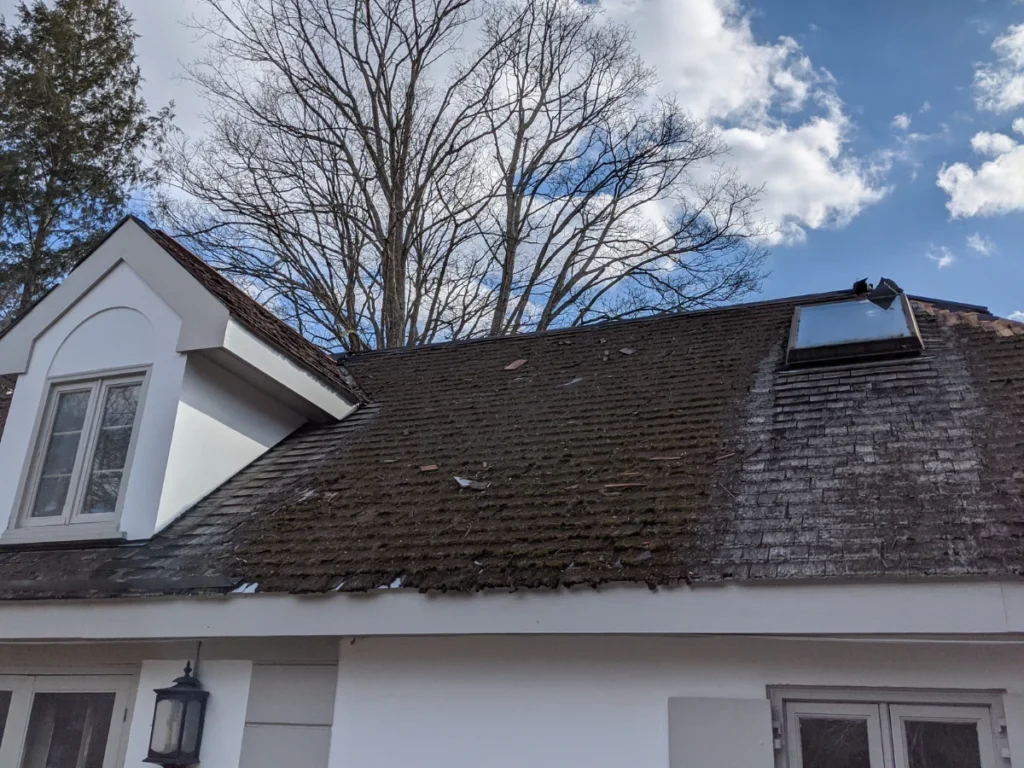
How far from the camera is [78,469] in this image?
253 inches

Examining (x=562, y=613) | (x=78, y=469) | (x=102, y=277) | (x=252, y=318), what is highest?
(x=102, y=277)

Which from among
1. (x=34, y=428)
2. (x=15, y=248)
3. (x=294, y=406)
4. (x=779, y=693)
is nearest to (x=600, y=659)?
(x=779, y=693)

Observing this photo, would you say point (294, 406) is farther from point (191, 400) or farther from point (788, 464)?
point (788, 464)

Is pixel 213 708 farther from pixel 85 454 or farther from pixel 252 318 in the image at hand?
pixel 252 318

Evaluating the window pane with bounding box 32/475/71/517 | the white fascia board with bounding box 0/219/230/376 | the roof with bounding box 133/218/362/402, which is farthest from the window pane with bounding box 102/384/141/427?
the roof with bounding box 133/218/362/402

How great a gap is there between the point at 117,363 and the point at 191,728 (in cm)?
315

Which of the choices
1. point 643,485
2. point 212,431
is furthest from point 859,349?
point 212,431

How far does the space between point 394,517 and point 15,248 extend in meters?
19.3

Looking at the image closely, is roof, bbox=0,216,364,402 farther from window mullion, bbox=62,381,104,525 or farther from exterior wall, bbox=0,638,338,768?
exterior wall, bbox=0,638,338,768

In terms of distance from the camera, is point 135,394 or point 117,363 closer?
point 135,394

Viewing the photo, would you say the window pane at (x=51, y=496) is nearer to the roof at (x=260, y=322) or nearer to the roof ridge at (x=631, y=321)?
the roof at (x=260, y=322)

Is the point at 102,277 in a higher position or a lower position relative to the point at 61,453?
higher

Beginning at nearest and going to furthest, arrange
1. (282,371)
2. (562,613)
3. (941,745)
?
(941,745) → (562,613) → (282,371)

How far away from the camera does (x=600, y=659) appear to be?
4402mm
